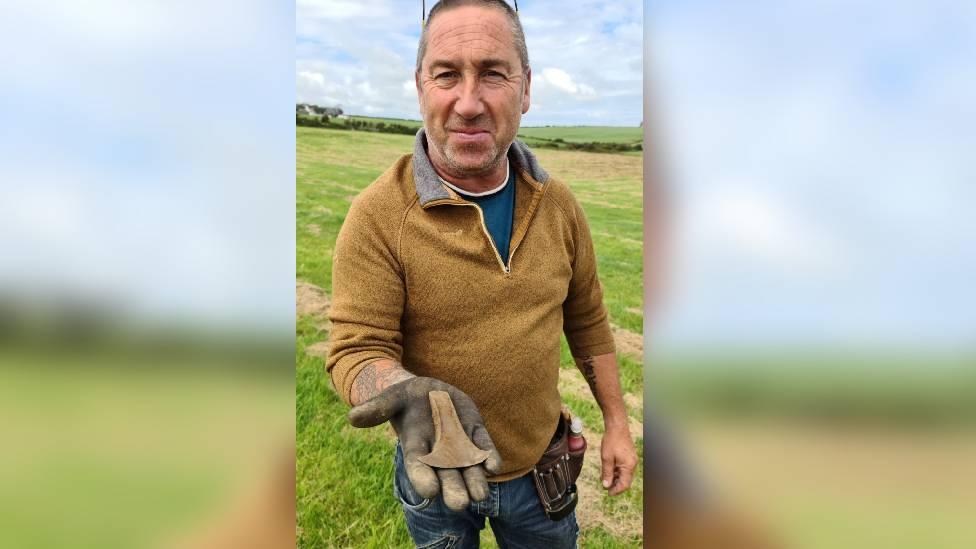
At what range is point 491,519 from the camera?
1.59 m

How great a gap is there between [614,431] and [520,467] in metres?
0.40

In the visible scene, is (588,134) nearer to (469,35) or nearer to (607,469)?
(469,35)

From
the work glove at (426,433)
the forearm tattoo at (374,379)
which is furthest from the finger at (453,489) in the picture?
the forearm tattoo at (374,379)

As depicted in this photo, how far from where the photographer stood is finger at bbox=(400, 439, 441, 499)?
0.88 m

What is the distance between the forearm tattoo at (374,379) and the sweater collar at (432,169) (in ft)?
1.28

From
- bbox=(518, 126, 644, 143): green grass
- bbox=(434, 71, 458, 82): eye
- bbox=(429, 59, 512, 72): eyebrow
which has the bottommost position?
bbox=(434, 71, 458, 82): eye

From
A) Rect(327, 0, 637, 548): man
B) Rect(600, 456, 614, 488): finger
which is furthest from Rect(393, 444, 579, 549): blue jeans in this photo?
Rect(600, 456, 614, 488): finger

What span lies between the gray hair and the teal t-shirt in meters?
0.32

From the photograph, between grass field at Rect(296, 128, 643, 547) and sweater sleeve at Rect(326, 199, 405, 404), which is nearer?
sweater sleeve at Rect(326, 199, 405, 404)

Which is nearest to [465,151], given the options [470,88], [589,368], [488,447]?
[470,88]

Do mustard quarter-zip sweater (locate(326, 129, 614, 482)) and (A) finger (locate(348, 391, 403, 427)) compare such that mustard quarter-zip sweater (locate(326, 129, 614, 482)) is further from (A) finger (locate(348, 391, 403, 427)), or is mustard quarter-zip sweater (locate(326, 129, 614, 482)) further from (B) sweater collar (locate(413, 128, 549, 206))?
(A) finger (locate(348, 391, 403, 427))

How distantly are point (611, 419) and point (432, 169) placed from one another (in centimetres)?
98
